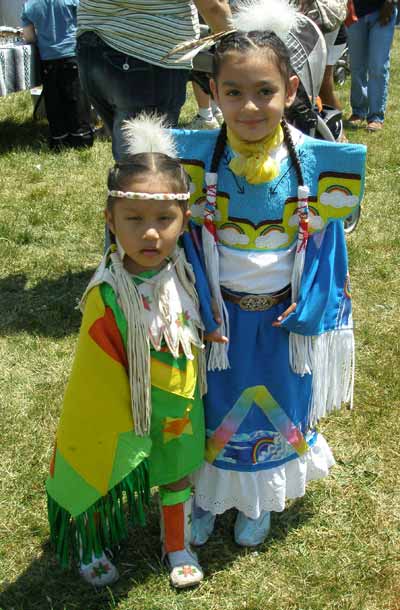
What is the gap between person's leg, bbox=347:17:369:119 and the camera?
275 inches

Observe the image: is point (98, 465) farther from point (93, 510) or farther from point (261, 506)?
point (261, 506)

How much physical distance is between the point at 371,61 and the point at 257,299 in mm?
5472

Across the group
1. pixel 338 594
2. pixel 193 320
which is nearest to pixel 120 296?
pixel 193 320

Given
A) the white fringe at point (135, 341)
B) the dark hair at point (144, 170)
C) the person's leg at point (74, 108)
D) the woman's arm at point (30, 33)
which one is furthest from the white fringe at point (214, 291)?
the woman's arm at point (30, 33)

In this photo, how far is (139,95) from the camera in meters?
3.23

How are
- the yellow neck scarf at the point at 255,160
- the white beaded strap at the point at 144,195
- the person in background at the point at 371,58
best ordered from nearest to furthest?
the white beaded strap at the point at 144,195 < the yellow neck scarf at the point at 255,160 < the person in background at the point at 371,58

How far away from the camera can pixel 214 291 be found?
2152mm

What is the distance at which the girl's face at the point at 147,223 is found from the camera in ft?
6.36

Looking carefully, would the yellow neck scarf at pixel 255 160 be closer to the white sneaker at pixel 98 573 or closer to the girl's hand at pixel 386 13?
the white sneaker at pixel 98 573

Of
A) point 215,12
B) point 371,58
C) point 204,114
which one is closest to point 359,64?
point 371,58

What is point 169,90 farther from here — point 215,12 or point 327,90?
point 327,90

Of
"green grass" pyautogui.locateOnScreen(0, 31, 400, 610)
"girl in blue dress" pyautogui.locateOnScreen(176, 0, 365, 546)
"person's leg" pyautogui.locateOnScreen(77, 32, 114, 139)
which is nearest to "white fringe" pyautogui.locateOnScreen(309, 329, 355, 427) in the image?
"girl in blue dress" pyautogui.locateOnScreen(176, 0, 365, 546)

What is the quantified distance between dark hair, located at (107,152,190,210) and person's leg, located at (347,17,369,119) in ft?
18.2

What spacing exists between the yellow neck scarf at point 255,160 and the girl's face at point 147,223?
22cm
